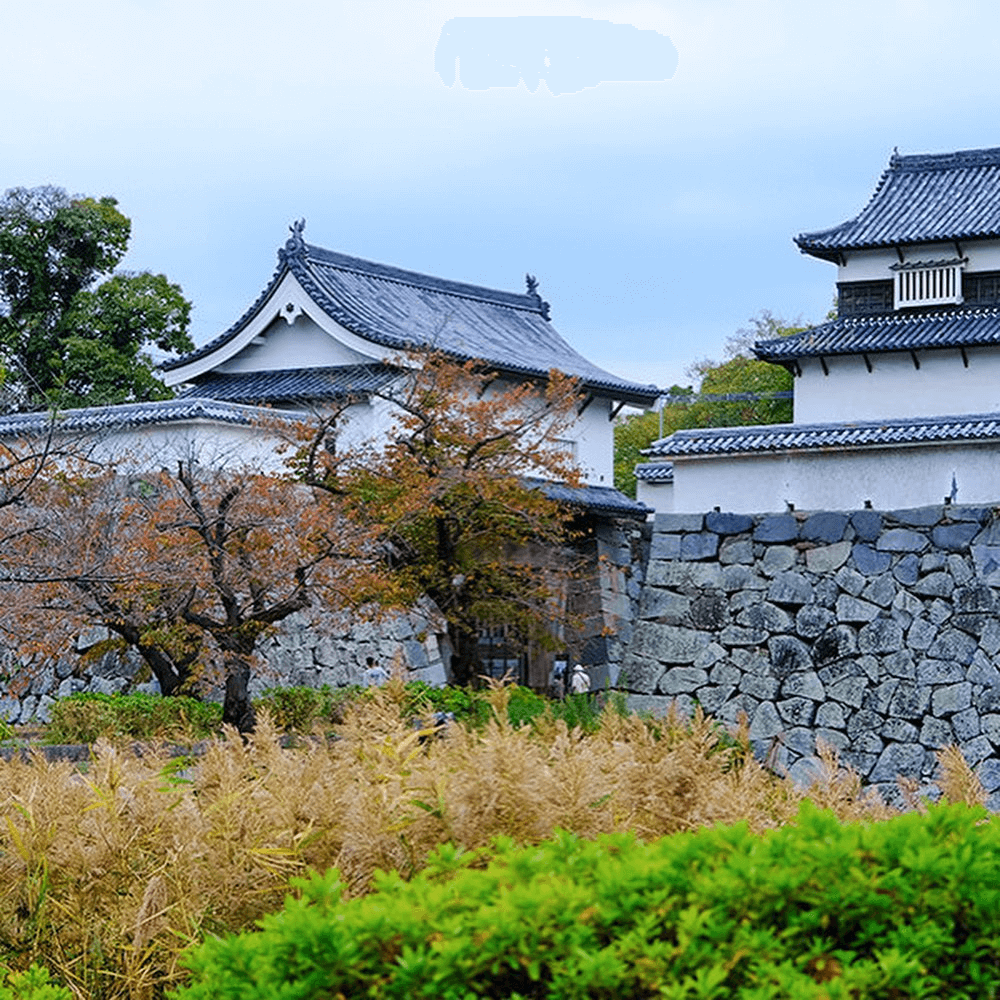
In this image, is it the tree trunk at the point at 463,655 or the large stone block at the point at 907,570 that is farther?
the tree trunk at the point at 463,655

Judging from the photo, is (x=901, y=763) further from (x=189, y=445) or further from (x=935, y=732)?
(x=189, y=445)

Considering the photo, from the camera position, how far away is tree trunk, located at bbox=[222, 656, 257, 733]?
644 inches

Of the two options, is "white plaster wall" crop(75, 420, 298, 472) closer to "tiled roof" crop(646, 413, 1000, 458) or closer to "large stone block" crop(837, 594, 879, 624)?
"tiled roof" crop(646, 413, 1000, 458)

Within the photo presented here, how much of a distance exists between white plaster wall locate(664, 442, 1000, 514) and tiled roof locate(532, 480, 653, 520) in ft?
19.5

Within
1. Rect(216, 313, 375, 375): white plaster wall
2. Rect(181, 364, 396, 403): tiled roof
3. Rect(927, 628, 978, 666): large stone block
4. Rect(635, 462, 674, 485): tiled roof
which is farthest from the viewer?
Rect(635, 462, 674, 485): tiled roof

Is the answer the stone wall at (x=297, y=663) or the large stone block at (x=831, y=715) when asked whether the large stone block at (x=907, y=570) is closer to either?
the large stone block at (x=831, y=715)

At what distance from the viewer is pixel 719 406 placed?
123ft

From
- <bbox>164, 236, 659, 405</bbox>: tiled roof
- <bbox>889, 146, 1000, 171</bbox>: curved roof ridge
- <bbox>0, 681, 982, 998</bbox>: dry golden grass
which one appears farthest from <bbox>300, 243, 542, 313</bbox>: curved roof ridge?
<bbox>0, 681, 982, 998</bbox>: dry golden grass

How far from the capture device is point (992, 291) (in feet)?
83.9

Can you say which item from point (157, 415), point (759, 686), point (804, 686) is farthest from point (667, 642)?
point (157, 415)

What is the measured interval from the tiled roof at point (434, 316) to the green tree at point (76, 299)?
4.48 meters

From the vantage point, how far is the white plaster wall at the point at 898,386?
24844 mm

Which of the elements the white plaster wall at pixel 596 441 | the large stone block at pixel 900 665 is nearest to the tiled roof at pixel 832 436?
the large stone block at pixel 900 665

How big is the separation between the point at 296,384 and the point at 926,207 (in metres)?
10.7
